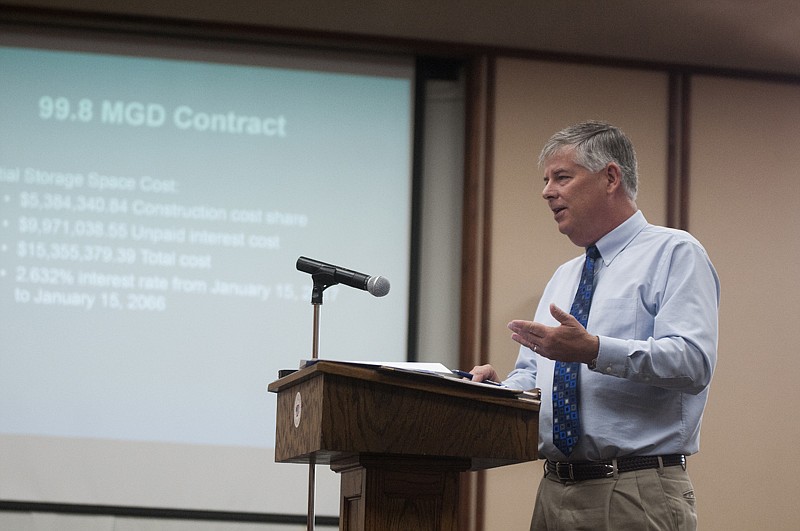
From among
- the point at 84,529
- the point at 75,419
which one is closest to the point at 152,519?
the point at 84,529

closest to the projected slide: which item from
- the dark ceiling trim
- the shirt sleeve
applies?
the dark ceiling trim

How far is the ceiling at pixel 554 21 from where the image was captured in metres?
4.64

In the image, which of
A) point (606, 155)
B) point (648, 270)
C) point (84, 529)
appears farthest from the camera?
point (84, 529)

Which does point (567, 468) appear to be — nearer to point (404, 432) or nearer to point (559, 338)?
point (559, 338)

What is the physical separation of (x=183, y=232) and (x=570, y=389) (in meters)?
2.84

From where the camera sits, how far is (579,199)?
2.58 metres

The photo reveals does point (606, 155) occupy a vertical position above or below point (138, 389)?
above

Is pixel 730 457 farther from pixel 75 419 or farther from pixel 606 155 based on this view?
pixel 75 419

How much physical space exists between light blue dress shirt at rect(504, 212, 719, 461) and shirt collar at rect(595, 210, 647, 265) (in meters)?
0.05

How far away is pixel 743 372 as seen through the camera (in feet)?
16.4

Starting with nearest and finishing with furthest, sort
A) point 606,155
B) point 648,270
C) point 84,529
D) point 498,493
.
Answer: point 648,270 → point 606,155 → point 84,529 → point 498,493

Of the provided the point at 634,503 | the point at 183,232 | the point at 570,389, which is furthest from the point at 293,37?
the point at 634,503

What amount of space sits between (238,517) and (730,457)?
2449 millimetres

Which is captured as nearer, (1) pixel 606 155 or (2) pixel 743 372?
(1) pixel 606 155
